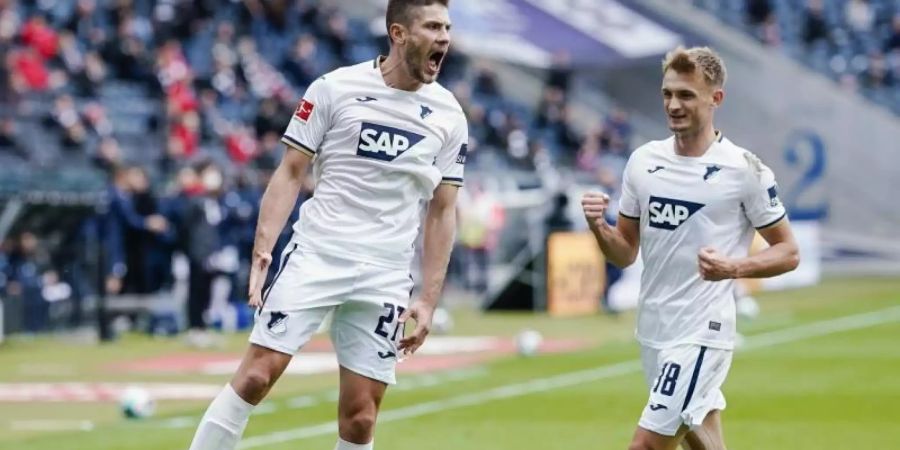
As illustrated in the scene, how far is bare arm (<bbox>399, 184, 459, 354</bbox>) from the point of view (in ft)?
26.0

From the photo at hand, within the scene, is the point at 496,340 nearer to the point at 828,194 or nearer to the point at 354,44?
the point at 354,44

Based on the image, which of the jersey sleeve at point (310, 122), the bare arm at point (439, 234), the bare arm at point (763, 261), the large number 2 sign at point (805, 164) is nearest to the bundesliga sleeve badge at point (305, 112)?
the jersey sleeve at point (310, 122)

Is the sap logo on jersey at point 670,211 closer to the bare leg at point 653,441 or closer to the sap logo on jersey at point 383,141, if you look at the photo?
the bare leg at point 653,441

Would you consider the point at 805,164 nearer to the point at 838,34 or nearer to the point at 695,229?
the point at 838,34

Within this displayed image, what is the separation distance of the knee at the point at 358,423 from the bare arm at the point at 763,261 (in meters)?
1.57

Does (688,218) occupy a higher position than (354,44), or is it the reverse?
(688,218)

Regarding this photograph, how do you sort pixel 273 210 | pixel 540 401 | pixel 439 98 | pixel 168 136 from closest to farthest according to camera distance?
pixel 273 210 < pixel 439 98 < pixel 540 401 < pixel 168 136

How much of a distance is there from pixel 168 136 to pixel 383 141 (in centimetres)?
1694

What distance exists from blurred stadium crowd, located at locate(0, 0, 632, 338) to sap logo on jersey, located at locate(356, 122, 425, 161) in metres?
12.9

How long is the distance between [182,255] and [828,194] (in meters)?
21.1

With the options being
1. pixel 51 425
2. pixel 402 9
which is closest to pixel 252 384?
pixel 402 9

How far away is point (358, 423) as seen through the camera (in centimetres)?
784

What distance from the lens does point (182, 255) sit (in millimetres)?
21484

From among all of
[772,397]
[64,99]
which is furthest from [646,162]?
[64,99]
